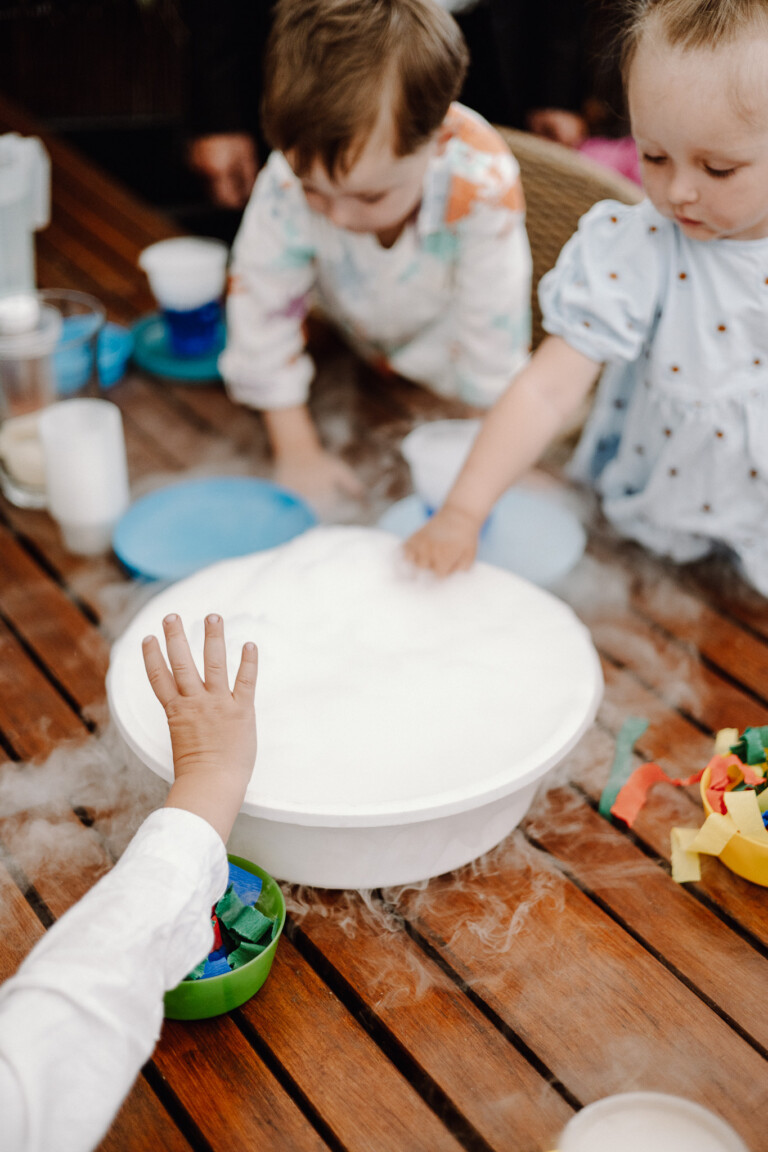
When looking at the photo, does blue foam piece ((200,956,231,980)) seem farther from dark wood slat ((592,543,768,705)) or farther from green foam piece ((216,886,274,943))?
dark wood slat ((592,543,768,705))

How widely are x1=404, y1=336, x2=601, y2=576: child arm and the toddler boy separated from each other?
0.31 m

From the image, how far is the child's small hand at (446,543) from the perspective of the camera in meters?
1.16

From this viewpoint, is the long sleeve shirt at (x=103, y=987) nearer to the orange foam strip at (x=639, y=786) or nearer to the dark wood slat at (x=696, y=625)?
the orange foam strip at (x=639, y=786)

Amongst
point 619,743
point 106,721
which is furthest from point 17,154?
point 619,743

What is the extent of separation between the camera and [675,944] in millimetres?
920

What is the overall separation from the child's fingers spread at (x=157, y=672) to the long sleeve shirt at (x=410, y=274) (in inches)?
33.6

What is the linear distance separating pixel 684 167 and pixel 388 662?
0.61 meters

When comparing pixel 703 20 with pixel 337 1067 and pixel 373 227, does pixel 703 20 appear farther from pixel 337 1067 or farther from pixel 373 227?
Answer: pixel 337 1067

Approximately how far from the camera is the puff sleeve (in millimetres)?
1272

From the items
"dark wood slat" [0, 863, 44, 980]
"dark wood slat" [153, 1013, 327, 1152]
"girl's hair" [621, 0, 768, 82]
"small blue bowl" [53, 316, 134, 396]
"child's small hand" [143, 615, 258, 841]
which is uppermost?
"girl's hair" [621, 0, 768, 82]

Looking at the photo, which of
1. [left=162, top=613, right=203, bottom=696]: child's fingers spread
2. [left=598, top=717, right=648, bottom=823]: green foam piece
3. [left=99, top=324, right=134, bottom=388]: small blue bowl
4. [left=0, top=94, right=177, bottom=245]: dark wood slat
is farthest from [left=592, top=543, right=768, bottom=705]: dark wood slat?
[left=0, top=94, right=177, bottom=245]: dark wood slat

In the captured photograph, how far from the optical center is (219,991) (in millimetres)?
828

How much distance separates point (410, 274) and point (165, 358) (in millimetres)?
468

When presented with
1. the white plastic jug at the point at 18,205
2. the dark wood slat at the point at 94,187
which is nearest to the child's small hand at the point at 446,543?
the white plastic jug at the point at 18,205
